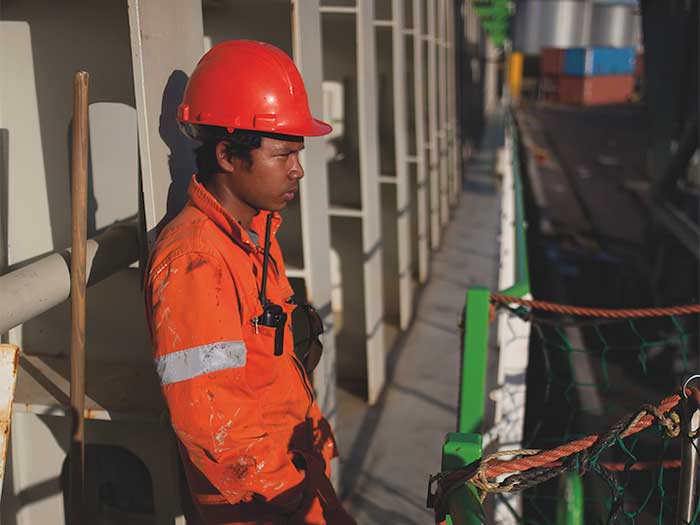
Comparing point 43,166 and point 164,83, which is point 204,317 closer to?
point 164,83

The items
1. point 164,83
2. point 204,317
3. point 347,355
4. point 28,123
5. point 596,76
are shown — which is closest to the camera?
point 204,317

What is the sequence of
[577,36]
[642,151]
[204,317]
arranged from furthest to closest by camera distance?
[577,36]
[642,151]
[204,317]

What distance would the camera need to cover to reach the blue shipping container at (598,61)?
40844 mm

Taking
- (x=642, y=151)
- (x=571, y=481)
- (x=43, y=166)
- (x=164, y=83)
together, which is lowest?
(x=642, y=151)

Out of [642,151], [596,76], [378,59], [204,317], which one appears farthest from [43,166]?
[596,76]

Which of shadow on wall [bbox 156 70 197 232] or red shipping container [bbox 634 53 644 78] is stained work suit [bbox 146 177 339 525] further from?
red shipping container [bbox 634 53 644 78]

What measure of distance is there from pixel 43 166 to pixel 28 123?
18cm

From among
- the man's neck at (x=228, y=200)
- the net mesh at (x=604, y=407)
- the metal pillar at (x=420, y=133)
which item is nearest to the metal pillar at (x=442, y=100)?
the metal pillar at (x=420, y=133)

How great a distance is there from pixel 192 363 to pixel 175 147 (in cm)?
99

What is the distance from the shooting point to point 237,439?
210 cm

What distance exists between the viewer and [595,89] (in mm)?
41719

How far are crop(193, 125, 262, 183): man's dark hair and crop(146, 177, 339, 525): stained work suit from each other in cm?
10

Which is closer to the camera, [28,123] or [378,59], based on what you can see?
[28,123]

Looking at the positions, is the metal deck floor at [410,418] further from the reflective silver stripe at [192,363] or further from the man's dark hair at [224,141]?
the man's dark hair at [224,141]
